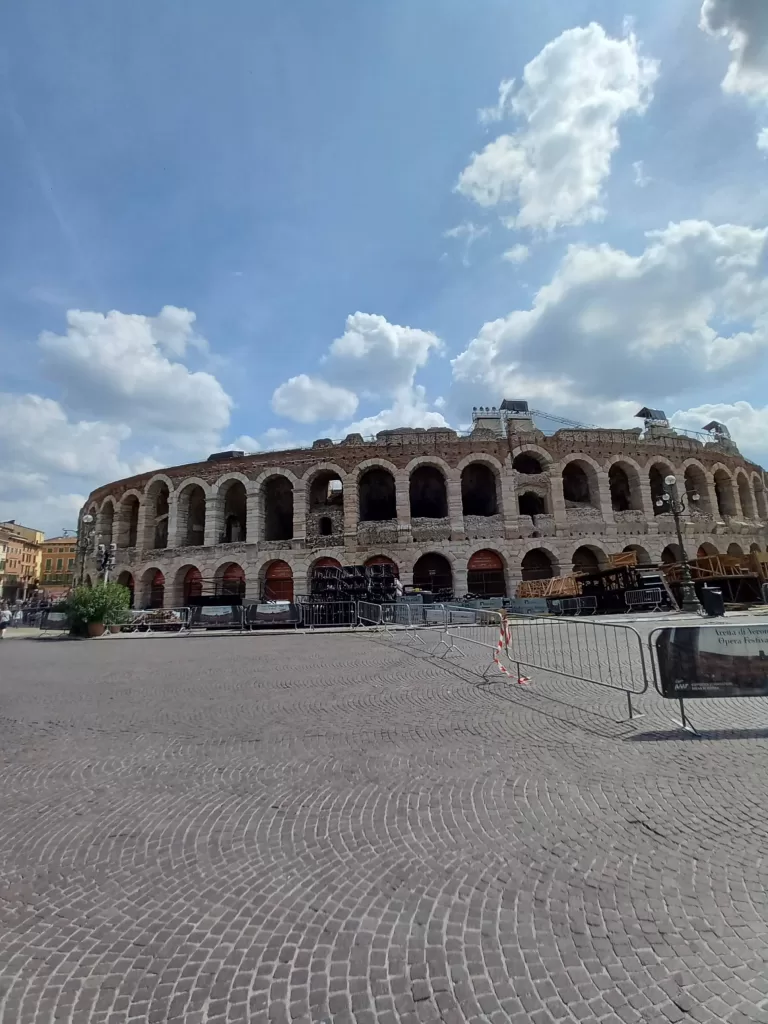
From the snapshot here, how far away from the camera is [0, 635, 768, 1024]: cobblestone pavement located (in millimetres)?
2027

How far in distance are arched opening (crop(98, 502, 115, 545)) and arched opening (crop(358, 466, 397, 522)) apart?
60.6 ft

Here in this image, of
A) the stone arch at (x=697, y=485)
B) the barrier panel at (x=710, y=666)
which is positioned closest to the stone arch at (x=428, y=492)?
the stone arch at (x=697, y=485)

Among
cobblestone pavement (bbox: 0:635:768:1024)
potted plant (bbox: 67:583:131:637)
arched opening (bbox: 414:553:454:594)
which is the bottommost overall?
cobblestone pavement (bbox: 0:635:768:1024)

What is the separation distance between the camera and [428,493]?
33656 millimetres

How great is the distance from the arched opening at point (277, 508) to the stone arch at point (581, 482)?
691 inches

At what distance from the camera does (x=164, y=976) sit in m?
2.16

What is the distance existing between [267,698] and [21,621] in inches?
1303

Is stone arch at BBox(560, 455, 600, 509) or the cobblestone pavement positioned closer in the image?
the cobblestone pavement

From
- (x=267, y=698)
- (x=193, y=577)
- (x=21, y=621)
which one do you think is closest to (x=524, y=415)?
(x=193, y=577)

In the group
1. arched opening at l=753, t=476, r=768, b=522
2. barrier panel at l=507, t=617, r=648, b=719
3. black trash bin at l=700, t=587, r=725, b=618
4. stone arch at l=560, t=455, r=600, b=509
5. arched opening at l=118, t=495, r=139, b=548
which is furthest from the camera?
arched opening at l=753, t=476, r=768, b=522

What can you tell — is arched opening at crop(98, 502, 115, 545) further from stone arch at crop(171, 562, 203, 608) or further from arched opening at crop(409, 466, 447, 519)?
arched opening at crop(409, 466, 447, 519)

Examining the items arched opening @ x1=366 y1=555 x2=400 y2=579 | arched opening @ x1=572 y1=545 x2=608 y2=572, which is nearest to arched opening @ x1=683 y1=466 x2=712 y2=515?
arched opening @ x1=572 y1=545 x2=608 y2=572

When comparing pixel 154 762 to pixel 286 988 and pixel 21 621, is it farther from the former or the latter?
pixel 21 621

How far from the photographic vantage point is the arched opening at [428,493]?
32625 mm
